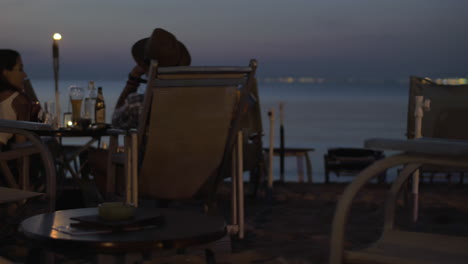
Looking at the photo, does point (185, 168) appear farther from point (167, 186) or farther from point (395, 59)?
point (395, 59)

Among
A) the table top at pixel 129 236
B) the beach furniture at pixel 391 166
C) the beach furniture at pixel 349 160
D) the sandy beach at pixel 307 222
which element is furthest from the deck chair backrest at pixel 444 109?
the table top at pixel 129 236

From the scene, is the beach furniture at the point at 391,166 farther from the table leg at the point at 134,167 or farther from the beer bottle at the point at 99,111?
the beer bottle at the point at 99,111

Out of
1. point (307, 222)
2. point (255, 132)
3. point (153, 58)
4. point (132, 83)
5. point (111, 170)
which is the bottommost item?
point (307, 222)

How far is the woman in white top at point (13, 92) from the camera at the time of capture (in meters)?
3.73

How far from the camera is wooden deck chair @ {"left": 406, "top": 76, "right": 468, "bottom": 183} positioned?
4.09m

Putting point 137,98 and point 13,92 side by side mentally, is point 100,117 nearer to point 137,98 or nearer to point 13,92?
point 137,98

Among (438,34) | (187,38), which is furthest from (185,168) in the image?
(438,34)

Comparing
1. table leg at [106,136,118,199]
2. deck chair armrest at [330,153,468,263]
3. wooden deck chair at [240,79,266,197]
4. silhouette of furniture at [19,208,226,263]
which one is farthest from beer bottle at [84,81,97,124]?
deck chair armrest at [330,153,468,263]

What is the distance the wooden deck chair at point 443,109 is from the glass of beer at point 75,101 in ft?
6.72

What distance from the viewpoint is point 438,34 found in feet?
74.1

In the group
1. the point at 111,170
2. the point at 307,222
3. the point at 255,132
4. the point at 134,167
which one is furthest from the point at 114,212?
the point at 255,132

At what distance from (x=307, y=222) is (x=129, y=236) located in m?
2.52

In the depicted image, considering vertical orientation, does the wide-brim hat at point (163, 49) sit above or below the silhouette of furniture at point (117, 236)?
above

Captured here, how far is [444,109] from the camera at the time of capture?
413 centimetres
